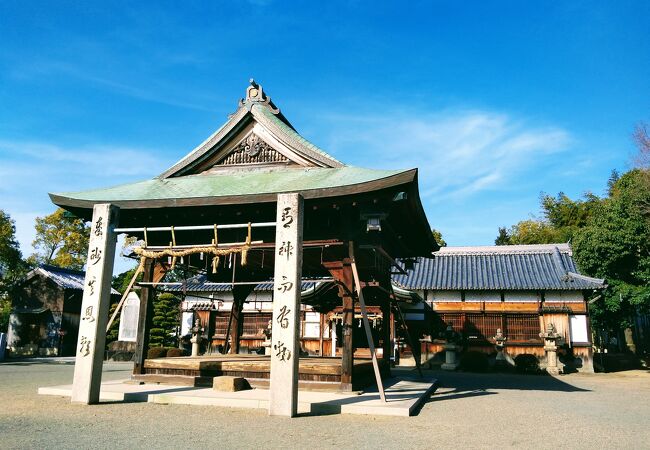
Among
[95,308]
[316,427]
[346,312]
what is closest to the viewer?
[316,427]

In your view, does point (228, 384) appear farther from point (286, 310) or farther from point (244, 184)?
point (244, 184)

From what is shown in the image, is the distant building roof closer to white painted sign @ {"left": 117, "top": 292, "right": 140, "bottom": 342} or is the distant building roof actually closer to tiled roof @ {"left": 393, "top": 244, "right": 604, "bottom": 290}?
white painted sign @ {"left": 117, "top": 292, "right": 140, "bottom": 342}

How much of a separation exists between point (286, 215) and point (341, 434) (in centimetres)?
443

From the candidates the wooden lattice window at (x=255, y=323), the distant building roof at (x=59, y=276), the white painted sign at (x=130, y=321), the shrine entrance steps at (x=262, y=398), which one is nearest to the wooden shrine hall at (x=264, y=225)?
the shrine entrance steps at (x=262, y=398)

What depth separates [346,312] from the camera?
11.9 m

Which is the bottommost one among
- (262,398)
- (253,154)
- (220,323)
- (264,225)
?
(262,398)

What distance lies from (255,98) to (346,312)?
6.93 metres

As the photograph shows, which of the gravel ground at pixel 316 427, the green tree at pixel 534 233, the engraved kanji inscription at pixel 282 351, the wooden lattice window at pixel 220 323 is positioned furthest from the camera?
the green tree at pixel 534 233

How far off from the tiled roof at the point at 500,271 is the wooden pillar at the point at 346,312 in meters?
14.9

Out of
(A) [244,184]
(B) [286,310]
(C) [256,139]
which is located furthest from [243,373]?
(C) [256,139]

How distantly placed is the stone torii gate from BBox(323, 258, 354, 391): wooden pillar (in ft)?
7.27

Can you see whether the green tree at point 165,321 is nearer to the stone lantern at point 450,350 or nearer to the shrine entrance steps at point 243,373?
the stone lantern at point 450,350

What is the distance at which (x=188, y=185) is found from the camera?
1373 cm

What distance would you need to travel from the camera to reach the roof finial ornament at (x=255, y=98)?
14227 millimetres
